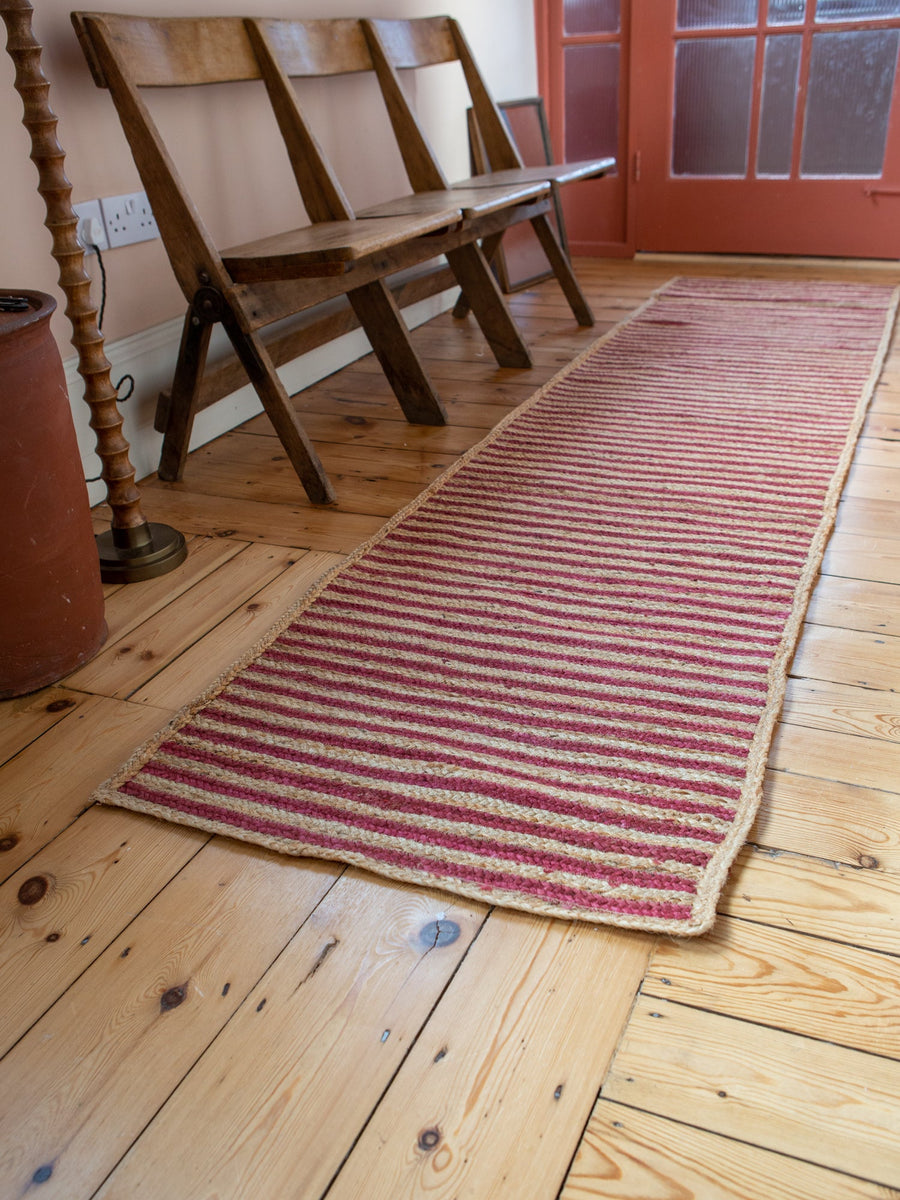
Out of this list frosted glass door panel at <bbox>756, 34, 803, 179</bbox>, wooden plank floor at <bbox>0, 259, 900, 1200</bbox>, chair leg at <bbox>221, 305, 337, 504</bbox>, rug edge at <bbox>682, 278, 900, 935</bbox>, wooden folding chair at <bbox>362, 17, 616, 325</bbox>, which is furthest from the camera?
frosted glass door panel at <bbox>756, 34, 803, 179</bbox>

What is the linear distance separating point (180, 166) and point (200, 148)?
0.07 metres

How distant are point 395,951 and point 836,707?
23.4 inches

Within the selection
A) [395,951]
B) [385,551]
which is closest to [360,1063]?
[395,951]

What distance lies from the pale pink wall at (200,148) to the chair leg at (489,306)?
39 cm

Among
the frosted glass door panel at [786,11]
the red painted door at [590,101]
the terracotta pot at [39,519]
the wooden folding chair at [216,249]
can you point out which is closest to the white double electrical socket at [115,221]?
the wooden folding chair at [216,249]

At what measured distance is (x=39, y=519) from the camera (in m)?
1.19

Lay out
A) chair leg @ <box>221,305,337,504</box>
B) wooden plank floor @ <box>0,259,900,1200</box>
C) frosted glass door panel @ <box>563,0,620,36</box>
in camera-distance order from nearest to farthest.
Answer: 1. wooden plank floor @ <box>0,259,900,1200</box>
2. chair leg @ <box>221,305,337,504</box>
3. frosted glass door panel @ <box>563,0,620,36</box>

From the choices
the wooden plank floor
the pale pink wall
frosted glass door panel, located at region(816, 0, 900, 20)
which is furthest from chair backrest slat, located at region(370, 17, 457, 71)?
the wooden plank floor

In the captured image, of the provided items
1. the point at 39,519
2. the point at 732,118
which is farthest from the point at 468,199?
the point at 732,118

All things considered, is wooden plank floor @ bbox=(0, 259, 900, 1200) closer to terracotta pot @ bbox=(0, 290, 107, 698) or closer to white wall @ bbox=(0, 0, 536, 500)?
terracotta pot @ bbox=(0, 290, 107, 698)

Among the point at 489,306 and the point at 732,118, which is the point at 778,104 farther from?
the point at 489,306

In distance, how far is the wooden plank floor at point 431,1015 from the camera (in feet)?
2.27

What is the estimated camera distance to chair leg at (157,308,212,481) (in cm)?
169

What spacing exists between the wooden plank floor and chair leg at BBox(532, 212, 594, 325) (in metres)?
1.74
